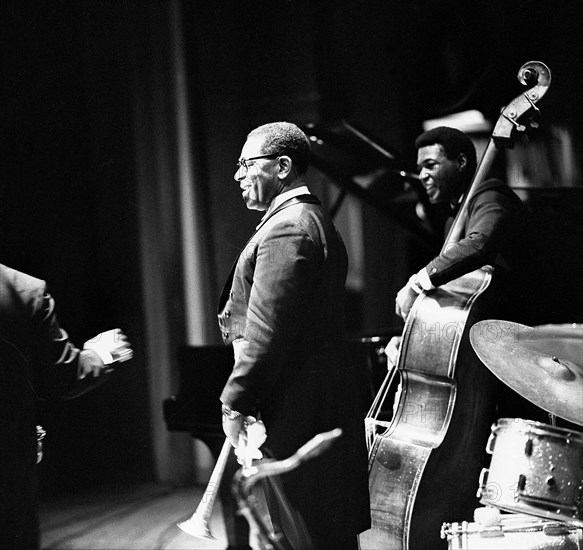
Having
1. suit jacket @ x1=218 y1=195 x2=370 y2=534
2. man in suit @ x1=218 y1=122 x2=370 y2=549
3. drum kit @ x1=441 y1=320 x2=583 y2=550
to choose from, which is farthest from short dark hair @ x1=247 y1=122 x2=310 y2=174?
drum kit @ x1=441 y1=320 x2=583 y2=550

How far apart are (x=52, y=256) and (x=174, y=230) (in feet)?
1.35

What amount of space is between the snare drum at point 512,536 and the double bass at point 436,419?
9 cm

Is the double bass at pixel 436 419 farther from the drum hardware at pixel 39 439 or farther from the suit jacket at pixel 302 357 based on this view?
the drum hardware at pixel 39 439

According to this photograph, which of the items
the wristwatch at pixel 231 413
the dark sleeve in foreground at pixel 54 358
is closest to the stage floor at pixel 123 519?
the dark sleeve in foreground at pixel 54 358

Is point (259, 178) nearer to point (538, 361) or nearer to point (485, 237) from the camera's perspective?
point (485, 237)

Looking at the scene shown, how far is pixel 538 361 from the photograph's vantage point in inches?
98.6

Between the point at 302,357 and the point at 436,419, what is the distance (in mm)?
655

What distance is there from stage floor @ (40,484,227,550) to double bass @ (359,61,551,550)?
0.59m

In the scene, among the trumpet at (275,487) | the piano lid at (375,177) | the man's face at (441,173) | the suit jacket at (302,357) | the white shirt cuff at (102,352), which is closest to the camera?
the trumpet at (275,487)

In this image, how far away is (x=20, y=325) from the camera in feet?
8.93

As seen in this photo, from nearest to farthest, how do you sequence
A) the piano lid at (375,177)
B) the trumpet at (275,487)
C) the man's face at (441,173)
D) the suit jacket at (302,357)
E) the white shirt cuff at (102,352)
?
the trumpet at (275,487) < the suit jacket at (302,357) < the white shirt cuff at (102,352) < the man's face at (441,173) < the piano lid at (375,177)

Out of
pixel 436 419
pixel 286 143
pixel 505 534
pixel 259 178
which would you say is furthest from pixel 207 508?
pixel 286 143

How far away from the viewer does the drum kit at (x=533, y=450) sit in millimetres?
2449

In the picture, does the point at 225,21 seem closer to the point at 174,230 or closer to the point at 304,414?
the point at 174,230
